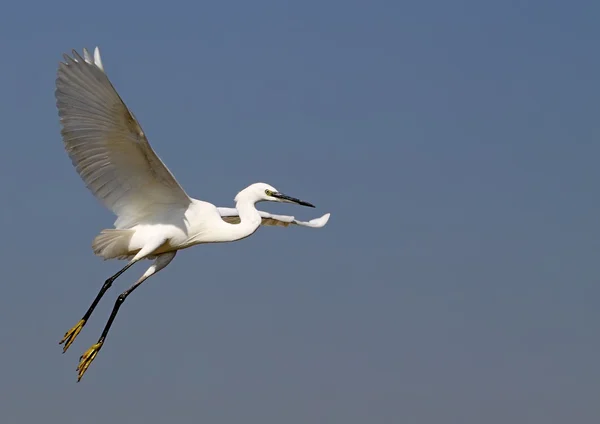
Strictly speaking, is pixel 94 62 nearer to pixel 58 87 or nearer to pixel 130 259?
pixel 58 87

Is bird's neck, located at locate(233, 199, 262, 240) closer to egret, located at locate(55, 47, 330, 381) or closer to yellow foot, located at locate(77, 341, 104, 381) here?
egret, located at locate(55, 47, 330, 381)

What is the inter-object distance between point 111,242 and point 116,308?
125 centimetres

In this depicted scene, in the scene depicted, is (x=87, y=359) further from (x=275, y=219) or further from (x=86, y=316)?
(x=275, y=219)

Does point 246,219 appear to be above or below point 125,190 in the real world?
above

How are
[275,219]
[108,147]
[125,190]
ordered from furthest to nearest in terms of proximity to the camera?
1. [275,219]
2. [125,190]
3. [108,147]

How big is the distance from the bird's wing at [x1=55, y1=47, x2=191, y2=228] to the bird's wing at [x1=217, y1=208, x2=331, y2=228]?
2.52 metres

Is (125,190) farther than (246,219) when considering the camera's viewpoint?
No

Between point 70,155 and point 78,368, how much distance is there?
395 cm

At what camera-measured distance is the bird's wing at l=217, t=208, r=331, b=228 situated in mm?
26359

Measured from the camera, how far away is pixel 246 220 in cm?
2408

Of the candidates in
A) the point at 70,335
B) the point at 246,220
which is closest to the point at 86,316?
the point at 70,335

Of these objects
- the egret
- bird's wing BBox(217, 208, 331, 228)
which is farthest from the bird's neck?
bird's wing BBox(217, 208, 331, 228)

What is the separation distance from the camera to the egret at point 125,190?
845 inches

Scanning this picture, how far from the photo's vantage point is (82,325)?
23.1m
